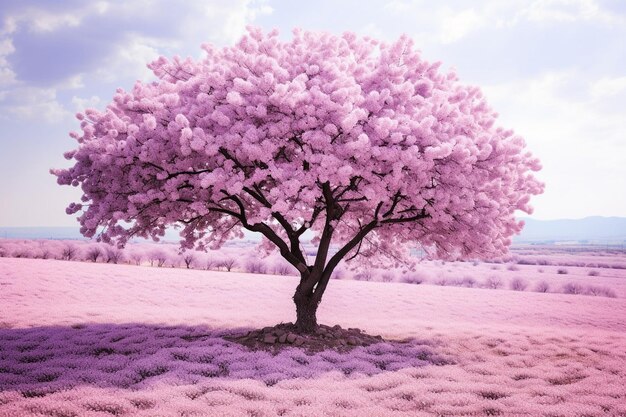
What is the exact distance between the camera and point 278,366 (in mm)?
12359

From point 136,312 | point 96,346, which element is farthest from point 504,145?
point 136,312

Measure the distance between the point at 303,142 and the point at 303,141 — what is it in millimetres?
211

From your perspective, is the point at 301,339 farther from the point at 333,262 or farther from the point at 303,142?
the point at 303,142

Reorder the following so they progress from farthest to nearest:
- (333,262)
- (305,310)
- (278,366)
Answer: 1. (333,262)
2. (305,310)
3. (278,366)

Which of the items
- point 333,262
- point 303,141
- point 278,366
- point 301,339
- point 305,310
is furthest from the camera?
point 333,262

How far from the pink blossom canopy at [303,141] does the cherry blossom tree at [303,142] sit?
0.15 ft

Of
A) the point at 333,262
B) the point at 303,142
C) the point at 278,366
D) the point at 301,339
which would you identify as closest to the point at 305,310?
the point at 301,339

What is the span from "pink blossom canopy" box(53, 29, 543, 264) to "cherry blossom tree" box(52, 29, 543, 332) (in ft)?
0.15

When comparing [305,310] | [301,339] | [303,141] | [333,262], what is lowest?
[301,339]

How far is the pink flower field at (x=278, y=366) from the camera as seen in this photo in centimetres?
888

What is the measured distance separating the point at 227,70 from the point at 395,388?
10.7 m

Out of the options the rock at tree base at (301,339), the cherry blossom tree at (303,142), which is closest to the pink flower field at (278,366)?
the rock at tree base at (301,339)

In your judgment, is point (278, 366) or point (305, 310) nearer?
point (278, 366)

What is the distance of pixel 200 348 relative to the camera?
46.3 feet
